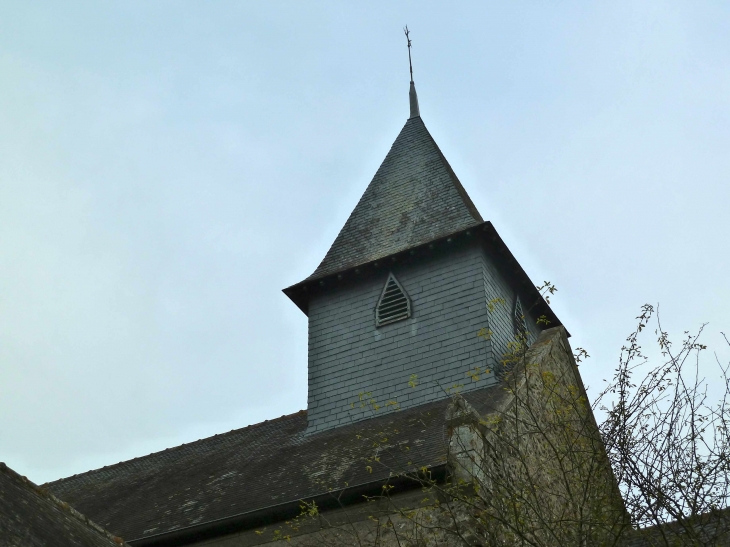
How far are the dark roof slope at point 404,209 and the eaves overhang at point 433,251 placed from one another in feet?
0.46

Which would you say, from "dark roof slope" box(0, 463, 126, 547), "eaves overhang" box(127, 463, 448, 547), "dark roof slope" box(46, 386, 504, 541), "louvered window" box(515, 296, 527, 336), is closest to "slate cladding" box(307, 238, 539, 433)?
"louvered window" box(515, 296, 527, 336)

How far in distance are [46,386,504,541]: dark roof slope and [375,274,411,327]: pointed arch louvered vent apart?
197 cm

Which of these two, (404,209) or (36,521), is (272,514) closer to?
(36,521)

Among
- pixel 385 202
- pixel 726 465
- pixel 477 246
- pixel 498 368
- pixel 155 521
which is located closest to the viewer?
pixel 726 465

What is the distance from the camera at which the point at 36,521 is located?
29.8 ft

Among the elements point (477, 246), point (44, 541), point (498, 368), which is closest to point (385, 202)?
point (477, 246)

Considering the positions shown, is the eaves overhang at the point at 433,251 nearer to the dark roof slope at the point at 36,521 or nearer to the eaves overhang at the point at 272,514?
the eaves overhang at the point at 272,514

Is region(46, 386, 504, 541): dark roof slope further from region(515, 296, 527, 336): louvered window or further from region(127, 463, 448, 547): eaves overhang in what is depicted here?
region(515, 296, 527, 336): louvered window

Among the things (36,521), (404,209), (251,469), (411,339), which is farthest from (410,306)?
(36,521)

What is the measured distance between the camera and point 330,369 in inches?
608

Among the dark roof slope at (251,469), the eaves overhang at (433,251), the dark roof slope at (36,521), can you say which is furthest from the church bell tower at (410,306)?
the dark roof slope at (36,521)

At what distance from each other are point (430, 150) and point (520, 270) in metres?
3.80

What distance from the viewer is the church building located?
11984 mm

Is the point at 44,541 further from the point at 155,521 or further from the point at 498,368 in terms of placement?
the point at 498,368
